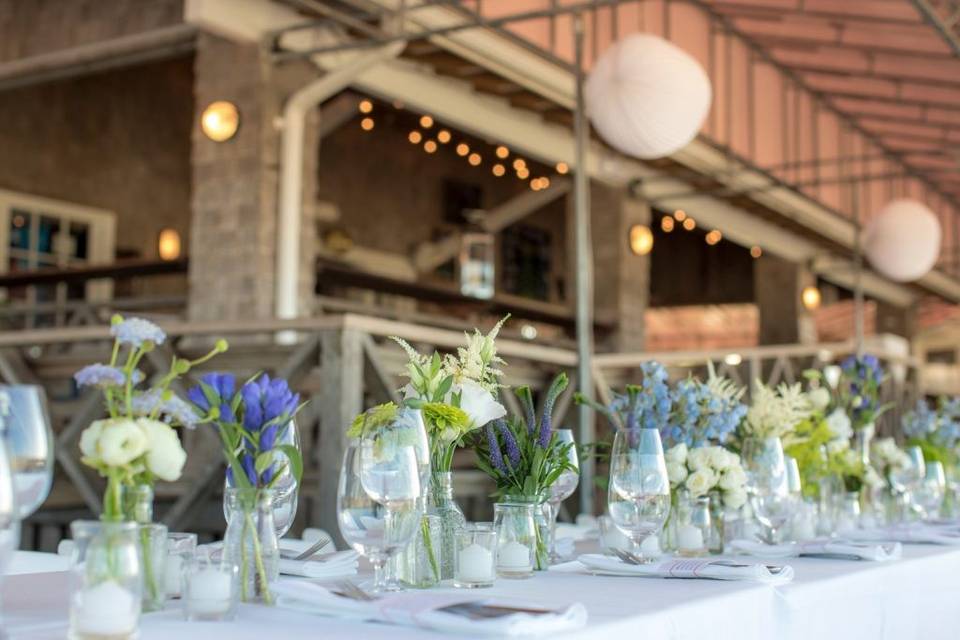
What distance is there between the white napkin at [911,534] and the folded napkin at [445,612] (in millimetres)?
1502

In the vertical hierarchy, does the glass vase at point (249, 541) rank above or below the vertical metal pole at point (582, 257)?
below

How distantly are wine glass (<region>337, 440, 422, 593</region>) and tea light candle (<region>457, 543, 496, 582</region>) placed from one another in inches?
7.2

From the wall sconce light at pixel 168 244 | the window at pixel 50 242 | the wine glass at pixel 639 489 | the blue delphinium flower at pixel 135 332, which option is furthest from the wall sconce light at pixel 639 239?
the blue delphinium flower at pixel 135 332

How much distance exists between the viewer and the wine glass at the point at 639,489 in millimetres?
2076

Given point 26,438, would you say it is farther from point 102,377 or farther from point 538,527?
point 538,527

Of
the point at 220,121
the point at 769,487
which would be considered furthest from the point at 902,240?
the point at 769,487

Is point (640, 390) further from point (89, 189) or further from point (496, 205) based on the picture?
point (496, 205)


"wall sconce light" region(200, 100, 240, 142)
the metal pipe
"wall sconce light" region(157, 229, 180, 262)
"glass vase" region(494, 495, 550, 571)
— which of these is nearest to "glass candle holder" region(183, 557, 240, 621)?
"glass vase" region(494, 495, 550, 571)

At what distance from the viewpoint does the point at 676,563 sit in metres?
2.02

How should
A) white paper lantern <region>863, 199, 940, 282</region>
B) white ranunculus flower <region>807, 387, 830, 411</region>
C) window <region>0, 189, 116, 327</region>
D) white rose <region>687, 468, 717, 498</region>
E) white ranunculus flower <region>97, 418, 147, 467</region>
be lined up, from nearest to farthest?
1. white ranunculus flower <region>97, 418, 147, 467</region>
2. white rose <region>687, 468, 717, 498</region>
3. white ranunculus flower <region>807, 387, 830, 411</region>
4. white paper lantern <region>863, 199, 940, 282</region>
5. window <region>0, 189, 116, 327</region>

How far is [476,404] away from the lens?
193 centimetres

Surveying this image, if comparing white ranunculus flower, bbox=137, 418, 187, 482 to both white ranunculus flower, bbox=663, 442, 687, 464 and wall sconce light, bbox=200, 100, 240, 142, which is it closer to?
white ranunculus flower, bbox=663, 442, 687, 464

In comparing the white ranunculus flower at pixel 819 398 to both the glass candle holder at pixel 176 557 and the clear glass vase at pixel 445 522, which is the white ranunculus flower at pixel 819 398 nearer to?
the clear glass vase at pixel 445 522

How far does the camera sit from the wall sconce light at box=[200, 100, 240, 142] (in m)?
7.36
